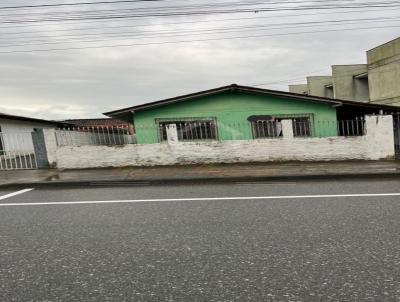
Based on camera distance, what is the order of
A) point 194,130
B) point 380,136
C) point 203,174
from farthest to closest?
point 194,130 → point 380,136 → point 203,174

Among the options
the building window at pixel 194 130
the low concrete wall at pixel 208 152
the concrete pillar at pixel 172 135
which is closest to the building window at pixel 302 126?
the low concrete wall at pixel 208 152

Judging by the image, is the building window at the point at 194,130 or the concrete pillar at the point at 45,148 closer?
the concrete pillar at the point at 45,148

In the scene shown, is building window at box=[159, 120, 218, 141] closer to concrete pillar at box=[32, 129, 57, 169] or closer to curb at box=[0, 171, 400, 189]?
concrete pillar at box=[32, 129, 57, 169]

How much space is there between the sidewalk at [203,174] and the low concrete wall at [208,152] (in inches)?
34.3

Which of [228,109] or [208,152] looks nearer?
[208,152]

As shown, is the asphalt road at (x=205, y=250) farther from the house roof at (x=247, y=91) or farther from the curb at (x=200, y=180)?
the house roof at (x=247, y=91)

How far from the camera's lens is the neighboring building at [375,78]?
2638 centimetres

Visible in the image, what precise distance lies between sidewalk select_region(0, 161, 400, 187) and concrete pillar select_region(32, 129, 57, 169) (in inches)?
34.7

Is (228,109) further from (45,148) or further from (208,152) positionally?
(45,148)

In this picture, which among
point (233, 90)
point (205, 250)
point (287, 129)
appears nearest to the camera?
point (205, 250)

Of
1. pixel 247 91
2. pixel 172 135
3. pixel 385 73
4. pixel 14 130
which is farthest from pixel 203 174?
pixel 385 73

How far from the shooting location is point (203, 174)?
1112cm

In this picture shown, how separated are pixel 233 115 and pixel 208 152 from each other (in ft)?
11.3

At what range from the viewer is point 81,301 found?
2938mm
